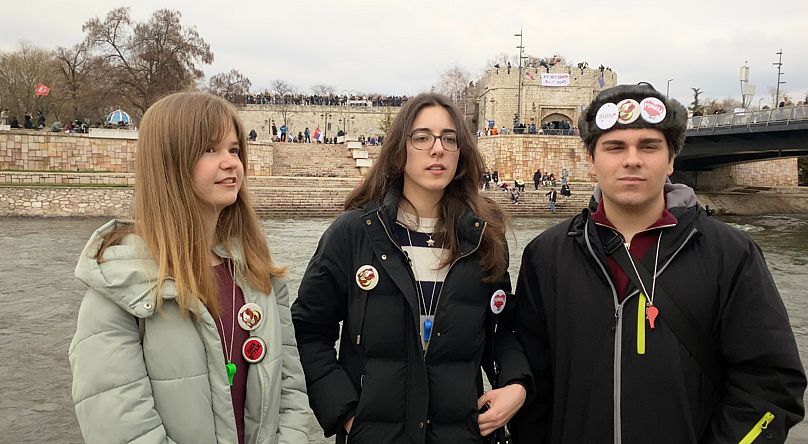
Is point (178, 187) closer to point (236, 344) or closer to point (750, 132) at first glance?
point (236, 344)

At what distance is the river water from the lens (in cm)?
534

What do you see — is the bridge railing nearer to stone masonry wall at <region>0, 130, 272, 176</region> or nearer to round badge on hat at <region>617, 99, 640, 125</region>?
round badge on hat at <region>617, 99, 640, 125</region>

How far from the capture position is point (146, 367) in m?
1.95

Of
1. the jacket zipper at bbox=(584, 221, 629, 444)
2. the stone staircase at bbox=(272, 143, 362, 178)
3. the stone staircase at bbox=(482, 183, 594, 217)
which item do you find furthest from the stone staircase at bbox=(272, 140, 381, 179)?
the jacket zipper at bbox=(584, 221, 629, 444)

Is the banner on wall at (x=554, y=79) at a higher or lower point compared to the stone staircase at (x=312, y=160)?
higher

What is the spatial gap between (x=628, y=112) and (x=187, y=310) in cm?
170

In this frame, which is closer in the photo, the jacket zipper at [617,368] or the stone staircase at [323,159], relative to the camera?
the jacket zipper at [617,368]

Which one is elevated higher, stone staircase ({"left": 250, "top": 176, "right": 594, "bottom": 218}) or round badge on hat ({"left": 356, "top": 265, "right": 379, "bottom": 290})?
round badge on hat ({"left": 356, "top": 265, "right": 379, "bottom": 290})

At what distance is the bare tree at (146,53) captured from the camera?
33.7 metres

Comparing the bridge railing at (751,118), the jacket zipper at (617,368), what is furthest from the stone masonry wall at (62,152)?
the jacket zipper at (617,368)

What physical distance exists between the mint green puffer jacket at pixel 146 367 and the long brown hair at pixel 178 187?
2.6 inches

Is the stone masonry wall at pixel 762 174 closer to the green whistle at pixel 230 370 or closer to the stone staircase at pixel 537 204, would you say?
the stone staircase at pixel 537 204

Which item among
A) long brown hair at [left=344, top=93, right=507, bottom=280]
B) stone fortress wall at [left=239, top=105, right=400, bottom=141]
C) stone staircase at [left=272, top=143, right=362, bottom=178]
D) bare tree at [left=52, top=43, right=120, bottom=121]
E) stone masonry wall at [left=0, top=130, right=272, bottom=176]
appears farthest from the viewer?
stone fortress wall at [left=239, top=105, right=400, bottom=141]

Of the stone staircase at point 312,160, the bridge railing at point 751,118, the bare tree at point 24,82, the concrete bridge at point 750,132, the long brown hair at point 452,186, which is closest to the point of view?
the long brown hair at point 452,186
